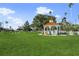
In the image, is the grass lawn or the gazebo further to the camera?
the gazebo

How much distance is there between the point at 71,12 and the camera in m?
10.6

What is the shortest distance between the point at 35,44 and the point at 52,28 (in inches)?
15.0

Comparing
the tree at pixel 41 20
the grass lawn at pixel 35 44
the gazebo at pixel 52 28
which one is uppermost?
the tree at pixel 41 20

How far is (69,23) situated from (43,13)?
434 millimetres

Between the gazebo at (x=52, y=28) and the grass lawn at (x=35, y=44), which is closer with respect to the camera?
the grass lawn at (x=35, y=44)

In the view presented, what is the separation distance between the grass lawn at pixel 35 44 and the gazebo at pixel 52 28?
0.26 ft

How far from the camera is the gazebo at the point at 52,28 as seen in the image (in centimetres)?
1062

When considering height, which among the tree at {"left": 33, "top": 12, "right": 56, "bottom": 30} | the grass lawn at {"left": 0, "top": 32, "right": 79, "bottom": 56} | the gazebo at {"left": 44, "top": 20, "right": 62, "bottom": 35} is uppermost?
the tree at {"left": 33, "top": 12, "right": 56, "bottom": 30}

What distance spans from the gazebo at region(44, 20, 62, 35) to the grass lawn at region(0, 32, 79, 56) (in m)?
0.08

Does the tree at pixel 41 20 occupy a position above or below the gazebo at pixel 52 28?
above

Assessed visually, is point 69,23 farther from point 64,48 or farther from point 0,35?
point 0,35

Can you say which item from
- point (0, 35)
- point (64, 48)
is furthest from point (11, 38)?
point (64, 48)

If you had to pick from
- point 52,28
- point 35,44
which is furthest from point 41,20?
point 35,44

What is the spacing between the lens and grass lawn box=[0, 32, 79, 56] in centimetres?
1049
